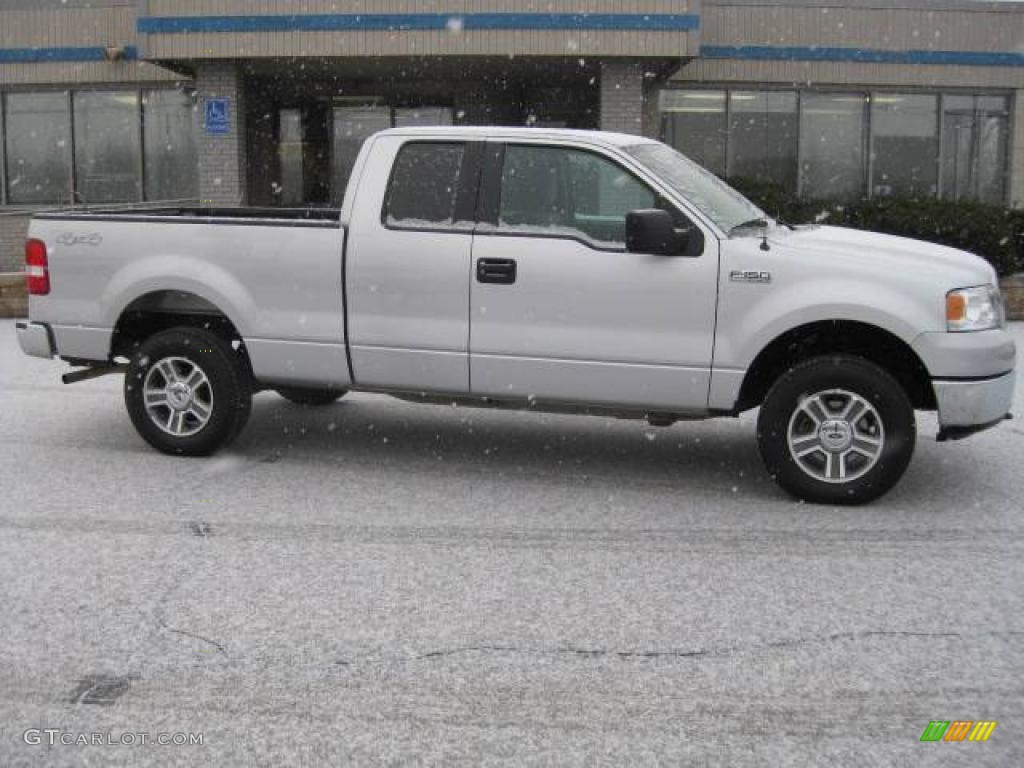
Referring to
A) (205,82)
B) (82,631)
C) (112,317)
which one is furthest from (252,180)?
(82,631)

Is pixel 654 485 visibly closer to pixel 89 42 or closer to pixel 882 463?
pixel 882 463

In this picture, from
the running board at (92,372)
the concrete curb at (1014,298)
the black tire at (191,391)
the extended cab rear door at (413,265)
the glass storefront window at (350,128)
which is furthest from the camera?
the glass storefront window at (350,128)

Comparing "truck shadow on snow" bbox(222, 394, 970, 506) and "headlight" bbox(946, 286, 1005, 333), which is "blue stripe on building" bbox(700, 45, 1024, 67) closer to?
"truck shadow on snow" bbox(222, 394, 970, 506)

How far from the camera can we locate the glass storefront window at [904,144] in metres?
22.7

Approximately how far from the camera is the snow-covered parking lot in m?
3.99

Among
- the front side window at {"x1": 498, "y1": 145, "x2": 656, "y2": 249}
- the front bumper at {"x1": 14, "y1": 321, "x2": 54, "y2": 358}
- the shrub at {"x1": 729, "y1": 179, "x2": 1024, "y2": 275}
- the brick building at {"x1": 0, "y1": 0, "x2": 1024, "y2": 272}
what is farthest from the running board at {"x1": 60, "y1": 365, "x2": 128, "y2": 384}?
the brick building at {"x1": 0, "y1": 0, "x2": 1024, "y2": 272}

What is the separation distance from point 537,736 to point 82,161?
71.5 ft

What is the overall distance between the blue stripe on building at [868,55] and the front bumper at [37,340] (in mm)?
15916

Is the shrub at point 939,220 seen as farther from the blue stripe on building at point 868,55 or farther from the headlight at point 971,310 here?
the headlight at point 971,310

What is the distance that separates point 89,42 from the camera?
22797 millimetres

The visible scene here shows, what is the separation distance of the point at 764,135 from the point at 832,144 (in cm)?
127

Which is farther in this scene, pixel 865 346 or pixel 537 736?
pixel 865 346

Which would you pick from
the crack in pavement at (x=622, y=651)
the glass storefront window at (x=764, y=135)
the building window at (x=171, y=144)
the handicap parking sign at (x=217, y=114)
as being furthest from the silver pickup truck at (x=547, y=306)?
the building window at (x=171, y=144)

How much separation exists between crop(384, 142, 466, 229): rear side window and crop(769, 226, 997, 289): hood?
6.13ft
